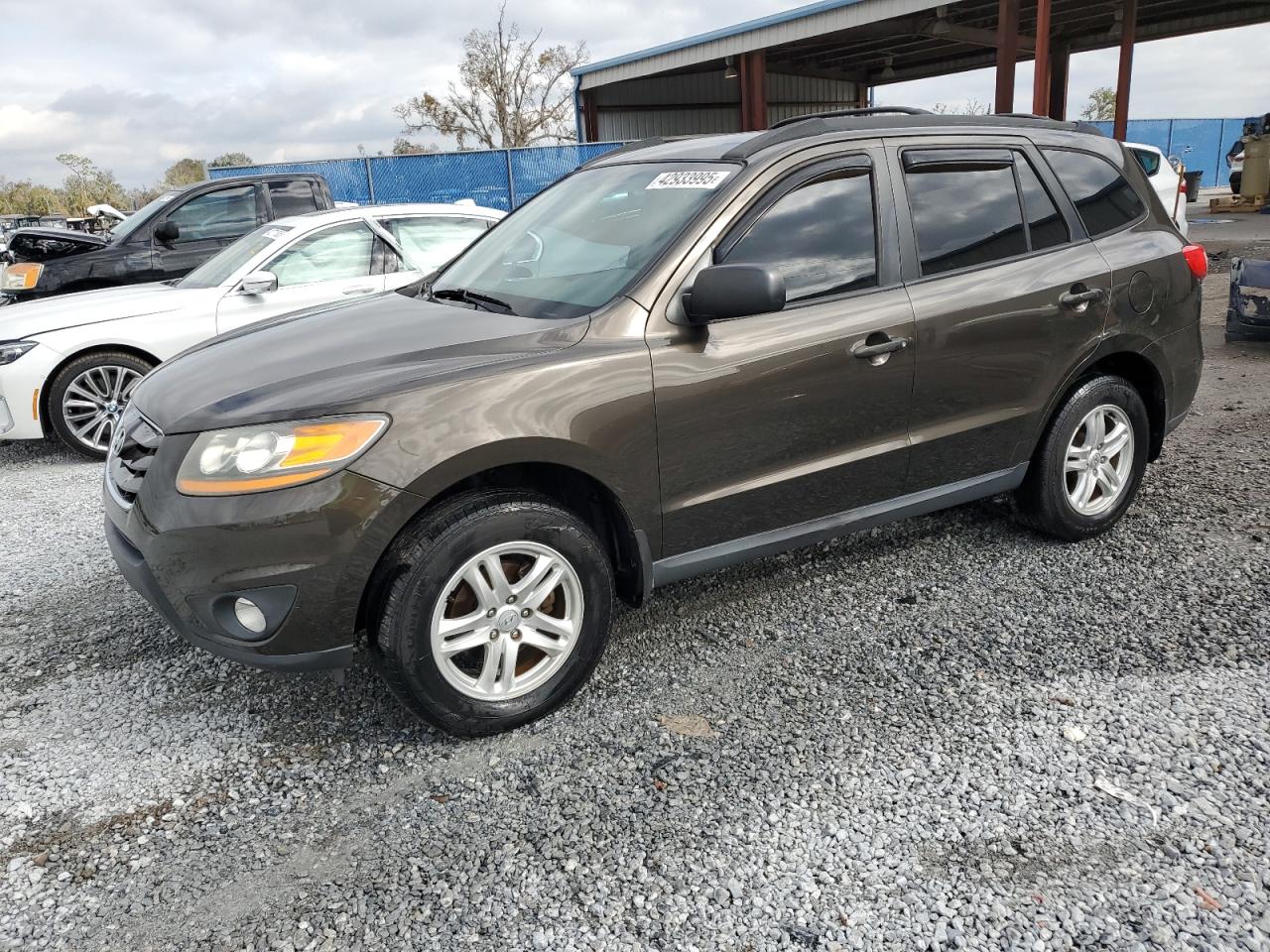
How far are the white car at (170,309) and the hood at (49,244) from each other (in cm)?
192

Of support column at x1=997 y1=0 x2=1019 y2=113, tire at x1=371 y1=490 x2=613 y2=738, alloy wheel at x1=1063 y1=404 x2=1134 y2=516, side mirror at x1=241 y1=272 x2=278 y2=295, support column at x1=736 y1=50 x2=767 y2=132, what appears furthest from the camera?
support column at x1=736 y1=50 x2=767 y2=132

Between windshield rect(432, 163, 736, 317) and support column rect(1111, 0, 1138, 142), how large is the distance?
18.7m

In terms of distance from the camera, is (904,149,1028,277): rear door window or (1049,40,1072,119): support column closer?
(904,149,1028,277): rear door window

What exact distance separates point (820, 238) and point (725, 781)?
184 centimetres

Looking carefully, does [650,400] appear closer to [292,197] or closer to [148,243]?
[148,243]

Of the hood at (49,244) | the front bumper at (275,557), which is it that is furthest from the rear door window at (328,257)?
the front bumper at (275,557)

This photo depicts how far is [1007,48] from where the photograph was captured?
16.1m

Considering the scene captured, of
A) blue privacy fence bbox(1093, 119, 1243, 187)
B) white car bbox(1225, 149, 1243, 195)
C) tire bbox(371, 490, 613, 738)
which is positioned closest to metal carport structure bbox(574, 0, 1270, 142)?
white car bbox(1225, 149, 1243, 195)

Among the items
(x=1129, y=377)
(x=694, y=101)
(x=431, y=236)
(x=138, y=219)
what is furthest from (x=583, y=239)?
(x=694, y=101)

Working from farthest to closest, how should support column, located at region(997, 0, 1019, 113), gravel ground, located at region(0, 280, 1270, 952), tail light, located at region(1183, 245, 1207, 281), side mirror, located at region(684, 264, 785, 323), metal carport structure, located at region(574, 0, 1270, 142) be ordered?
metal carport structure, located at region(574, 0, 1270, 142), support column, located at region(997, 0, 1019, 113), tail light, located at region(1183, 245, 1207, 281), side mirror, located at region(684, 264, 785, 323), gravel ground, located at region(0, 280, 1270, 952)

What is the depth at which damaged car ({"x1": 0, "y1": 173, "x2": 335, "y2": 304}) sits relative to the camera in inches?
312

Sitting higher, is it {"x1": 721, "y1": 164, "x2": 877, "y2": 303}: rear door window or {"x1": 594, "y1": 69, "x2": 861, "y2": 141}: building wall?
{"x1": 594, "y1": 69, "x2": 861, "y2": 141}: building wall

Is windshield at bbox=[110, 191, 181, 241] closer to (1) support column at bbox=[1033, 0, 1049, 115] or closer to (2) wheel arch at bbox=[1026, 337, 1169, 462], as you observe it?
(2) wheel arch at bbox=[1026, 337, 1169, 462]

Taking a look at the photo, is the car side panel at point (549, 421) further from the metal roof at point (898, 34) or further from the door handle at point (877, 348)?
the metal roof at point (898, 34)
